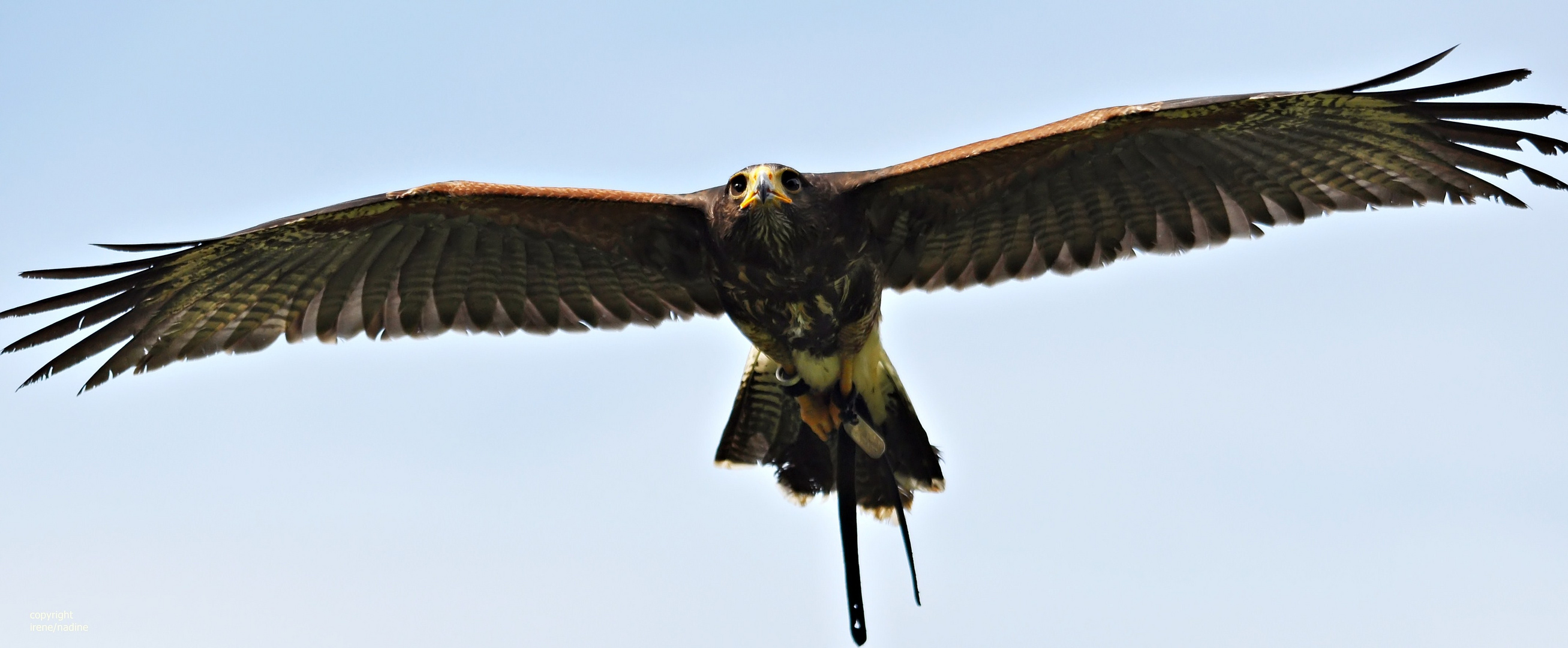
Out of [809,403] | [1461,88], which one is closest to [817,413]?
[809,403]

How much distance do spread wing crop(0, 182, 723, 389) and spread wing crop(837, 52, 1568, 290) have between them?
4.44 feet

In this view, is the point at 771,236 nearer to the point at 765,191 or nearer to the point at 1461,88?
the point at 765,191

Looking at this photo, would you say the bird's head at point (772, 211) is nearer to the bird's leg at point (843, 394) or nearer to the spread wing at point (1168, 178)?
the spread wing at point (1168, 178)

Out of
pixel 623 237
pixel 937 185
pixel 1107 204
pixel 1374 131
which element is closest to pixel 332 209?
pixel 623 237

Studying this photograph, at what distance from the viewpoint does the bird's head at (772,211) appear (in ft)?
26.9

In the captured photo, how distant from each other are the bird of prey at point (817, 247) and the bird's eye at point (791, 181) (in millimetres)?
13

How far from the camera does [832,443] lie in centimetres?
972

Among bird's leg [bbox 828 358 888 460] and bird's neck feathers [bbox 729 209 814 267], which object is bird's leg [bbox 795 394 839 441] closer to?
bird's leg [bbox 828 358 888 460]

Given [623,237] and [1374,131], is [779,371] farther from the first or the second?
[1374,131]

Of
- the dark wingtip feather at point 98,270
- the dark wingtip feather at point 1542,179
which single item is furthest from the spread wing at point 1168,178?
the dark wingtip feather at point 98,270

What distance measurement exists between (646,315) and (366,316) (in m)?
1.73

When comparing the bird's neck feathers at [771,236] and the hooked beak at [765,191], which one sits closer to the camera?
the hooked beak at [765,191]

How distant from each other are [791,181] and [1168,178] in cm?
226

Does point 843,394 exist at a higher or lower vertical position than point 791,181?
lower
